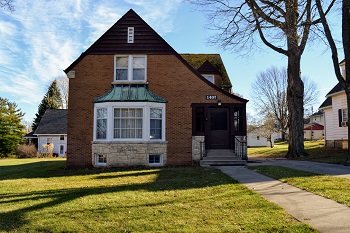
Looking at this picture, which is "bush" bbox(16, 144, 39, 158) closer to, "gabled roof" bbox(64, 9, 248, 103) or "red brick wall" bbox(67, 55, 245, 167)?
"red brick wall" bbox(67, 55, 245, 167)

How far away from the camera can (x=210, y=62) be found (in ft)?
68.1

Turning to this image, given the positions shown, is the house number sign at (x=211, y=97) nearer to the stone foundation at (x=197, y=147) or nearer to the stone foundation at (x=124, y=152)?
the stone foundation at (x=197, y=147)

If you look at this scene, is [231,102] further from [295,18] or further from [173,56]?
[295,18]

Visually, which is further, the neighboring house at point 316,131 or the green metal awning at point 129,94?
the neighboring house at point 316,131

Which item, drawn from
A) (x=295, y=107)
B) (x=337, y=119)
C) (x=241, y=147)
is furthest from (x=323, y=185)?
(x=337, y=119)

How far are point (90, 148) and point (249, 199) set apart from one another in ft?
35.2

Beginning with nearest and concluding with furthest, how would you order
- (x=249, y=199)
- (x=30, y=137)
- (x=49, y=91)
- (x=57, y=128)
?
(x=249, y=199), (x=57, y=128), (x=30, y=137), (x=49, y=91)

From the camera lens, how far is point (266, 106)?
44031 mm

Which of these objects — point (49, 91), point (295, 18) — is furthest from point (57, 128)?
point (295, 18)

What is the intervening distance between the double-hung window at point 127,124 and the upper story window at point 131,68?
190 cm

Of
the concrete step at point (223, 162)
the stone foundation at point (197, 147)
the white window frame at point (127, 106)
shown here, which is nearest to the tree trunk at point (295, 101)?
the concrete step at point (223, 162)

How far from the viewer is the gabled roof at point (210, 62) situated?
66.8 feet

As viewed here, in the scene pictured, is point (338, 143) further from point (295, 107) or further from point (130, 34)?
point (130, 34)

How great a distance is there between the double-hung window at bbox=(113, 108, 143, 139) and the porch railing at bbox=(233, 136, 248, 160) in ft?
16.9
